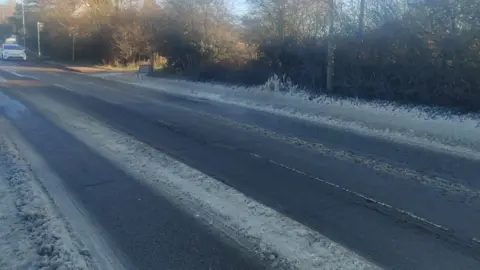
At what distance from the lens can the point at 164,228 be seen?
4.77 m

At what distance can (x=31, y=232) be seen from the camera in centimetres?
461

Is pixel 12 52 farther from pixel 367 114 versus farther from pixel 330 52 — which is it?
pixel 367 114

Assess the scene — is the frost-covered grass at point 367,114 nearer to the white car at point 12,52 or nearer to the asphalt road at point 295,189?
the asphalt road at point 295,189

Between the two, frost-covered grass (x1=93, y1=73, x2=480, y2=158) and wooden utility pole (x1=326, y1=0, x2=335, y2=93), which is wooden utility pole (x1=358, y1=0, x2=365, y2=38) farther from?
frost-covered grass (x1=93, y1=73, x2=480, y2=158)

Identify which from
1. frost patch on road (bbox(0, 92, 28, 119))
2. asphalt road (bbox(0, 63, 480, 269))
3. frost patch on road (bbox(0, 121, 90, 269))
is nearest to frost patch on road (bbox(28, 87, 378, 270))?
asphalt road (bbox(0, 63, 480, 269))

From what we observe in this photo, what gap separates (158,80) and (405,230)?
2282 centimetres

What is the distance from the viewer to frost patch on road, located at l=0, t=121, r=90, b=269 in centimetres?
400

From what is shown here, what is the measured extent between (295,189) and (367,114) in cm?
779

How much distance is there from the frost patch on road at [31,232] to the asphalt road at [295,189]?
0.43 metres

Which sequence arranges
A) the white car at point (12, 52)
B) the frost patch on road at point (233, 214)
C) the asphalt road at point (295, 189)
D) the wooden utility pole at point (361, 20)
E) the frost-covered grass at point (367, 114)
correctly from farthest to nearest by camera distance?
the white car at point (12, 52)
the wooden utility pole at point (361, 20)
the frost-covered grass at point (367, 114)
the asphalt road at point (295, 189)
the frost patch on road at point (233, 214)

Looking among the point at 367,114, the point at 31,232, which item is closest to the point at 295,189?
the point at 31,232

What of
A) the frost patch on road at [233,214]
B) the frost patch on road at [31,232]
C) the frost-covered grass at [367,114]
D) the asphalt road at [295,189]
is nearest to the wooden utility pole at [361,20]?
the frost-covered grass at [367,114]

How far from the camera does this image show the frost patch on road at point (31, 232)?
13.1 ft

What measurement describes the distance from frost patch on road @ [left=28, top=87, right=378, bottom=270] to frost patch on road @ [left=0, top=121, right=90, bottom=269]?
1385mm
